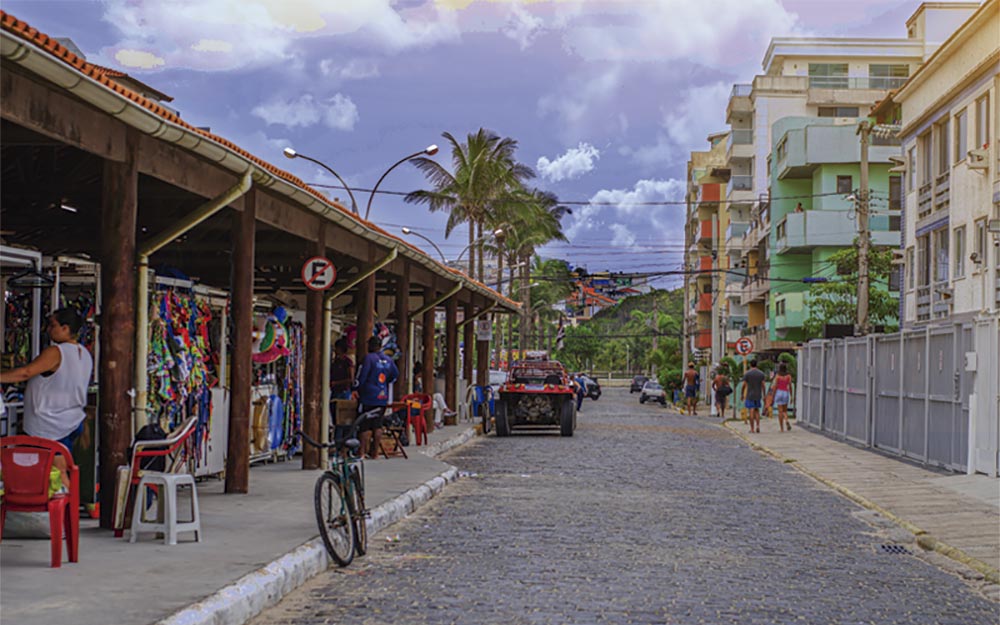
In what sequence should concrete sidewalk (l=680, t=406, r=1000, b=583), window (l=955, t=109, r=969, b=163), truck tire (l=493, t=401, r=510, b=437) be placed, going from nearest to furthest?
concrete sidewalk (l=680, t=406, r=1000, b=583) → truck tire (l=493, t=401, r=510, b=437) → window (l=955, t=109, r=969, b=163)

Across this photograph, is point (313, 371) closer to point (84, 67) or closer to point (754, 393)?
point (84, 67)

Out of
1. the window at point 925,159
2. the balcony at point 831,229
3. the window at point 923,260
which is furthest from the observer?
the balcony at point 831,229

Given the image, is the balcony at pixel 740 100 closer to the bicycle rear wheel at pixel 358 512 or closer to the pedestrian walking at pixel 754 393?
the pedestrian walking at pixel 754 393

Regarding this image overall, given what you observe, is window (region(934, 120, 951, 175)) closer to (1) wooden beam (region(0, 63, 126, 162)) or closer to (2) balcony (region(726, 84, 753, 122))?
(1) wooden beam (region(0, 63, 126, 162))

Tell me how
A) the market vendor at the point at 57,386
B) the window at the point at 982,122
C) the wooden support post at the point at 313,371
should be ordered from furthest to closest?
the window at the point at 982,122 < the wooden support post at the point at 313,371 < the market vendor at the point at 57,386

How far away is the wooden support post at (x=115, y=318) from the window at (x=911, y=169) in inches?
1190

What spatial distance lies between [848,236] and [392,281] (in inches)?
1329

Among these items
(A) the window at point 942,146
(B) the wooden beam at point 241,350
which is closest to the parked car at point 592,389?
(A) the window at point 942,146

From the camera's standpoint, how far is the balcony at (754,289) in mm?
69037

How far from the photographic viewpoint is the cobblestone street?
27.6 feet

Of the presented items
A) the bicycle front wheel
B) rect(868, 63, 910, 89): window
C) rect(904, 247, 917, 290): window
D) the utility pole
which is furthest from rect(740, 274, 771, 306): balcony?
the bicycle front wheel

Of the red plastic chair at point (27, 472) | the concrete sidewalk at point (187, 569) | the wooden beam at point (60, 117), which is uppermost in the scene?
the wooden beam at point (60, 117)

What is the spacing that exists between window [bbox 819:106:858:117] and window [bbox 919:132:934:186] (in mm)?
37964

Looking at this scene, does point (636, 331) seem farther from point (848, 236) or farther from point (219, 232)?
point (219, 232)
